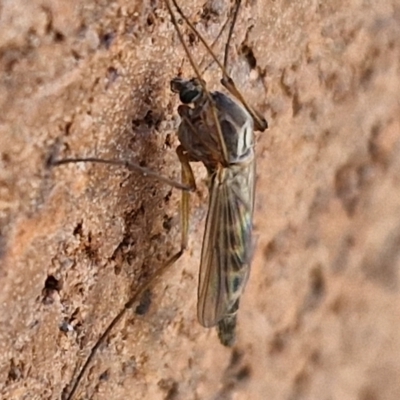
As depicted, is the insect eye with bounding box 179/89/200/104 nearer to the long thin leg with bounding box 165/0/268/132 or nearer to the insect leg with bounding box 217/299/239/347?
the long thin leg with bounding box 165/0/268/132

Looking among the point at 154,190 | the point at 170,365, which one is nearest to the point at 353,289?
the point at 170,365

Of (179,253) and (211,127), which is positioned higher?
(211,127)

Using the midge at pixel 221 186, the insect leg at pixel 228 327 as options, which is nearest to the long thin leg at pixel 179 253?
the midge at pixel 221 186

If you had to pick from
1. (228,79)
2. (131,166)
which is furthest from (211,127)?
(131,166)

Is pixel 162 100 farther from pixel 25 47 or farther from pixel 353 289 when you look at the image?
pixel 353 289

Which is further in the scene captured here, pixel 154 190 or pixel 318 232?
pixel 318 232

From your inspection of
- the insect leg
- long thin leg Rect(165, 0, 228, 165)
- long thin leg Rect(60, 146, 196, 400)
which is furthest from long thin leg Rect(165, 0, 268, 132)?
the insect leg

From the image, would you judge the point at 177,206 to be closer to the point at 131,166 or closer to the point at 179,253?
the point at 179,253
